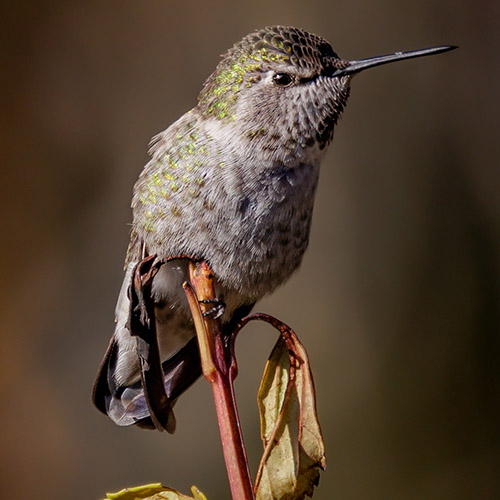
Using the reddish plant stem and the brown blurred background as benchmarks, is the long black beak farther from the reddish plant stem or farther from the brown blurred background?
the brown blurred background

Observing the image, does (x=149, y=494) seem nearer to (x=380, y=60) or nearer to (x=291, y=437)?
(x=291, y=437)

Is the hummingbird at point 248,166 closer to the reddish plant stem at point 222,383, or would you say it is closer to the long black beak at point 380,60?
the long black beak at point 380,60

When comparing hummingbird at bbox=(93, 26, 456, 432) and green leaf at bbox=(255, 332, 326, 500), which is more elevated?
hummingbird at bbox=(93, 26, 456, 432)

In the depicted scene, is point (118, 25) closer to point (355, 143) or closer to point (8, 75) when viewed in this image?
point (8, 75)

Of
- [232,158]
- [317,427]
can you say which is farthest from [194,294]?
[232,158]

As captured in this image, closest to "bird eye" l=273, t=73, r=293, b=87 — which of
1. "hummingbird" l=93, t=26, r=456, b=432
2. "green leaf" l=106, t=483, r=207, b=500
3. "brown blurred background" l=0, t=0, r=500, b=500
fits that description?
"hummingbird" l=93, t=26, r=456, b=432

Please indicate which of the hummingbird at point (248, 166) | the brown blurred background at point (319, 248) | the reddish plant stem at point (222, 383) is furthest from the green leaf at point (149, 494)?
the brown blurred background at point (319, 248)
